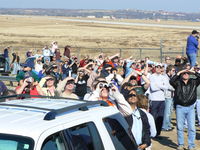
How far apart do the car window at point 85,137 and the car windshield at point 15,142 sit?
1.92 feet

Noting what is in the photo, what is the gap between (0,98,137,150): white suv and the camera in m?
4.16

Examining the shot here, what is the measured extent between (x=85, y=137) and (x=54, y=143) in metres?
0.52

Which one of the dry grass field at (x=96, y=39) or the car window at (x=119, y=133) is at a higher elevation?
the car window at (x=119, y=133)

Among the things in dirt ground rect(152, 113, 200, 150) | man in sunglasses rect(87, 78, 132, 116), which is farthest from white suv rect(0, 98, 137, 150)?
dirt ground rect(152, 113, 200, 150)

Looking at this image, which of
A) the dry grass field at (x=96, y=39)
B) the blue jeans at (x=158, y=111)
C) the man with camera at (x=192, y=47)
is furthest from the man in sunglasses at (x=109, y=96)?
the dry grass field at (x=96, y=39)

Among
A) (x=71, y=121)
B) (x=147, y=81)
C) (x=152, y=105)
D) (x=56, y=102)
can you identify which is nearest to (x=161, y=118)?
(x=152, y=105)

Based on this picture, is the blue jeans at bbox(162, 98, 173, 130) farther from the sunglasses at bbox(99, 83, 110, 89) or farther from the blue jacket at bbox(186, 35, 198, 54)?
the blue jacket at bbox(186, 35, 198, 54)

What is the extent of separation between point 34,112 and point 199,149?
6.55m

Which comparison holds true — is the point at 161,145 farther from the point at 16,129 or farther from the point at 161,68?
the point at 16,129

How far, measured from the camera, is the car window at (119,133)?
5.27 meters

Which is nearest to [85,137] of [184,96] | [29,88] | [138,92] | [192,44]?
[29,88]

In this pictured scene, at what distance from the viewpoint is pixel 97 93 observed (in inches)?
315

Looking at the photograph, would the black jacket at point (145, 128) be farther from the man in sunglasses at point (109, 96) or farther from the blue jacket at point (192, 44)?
the blue jacket at point (192, 44)

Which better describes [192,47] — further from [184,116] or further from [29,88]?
[29,88]
